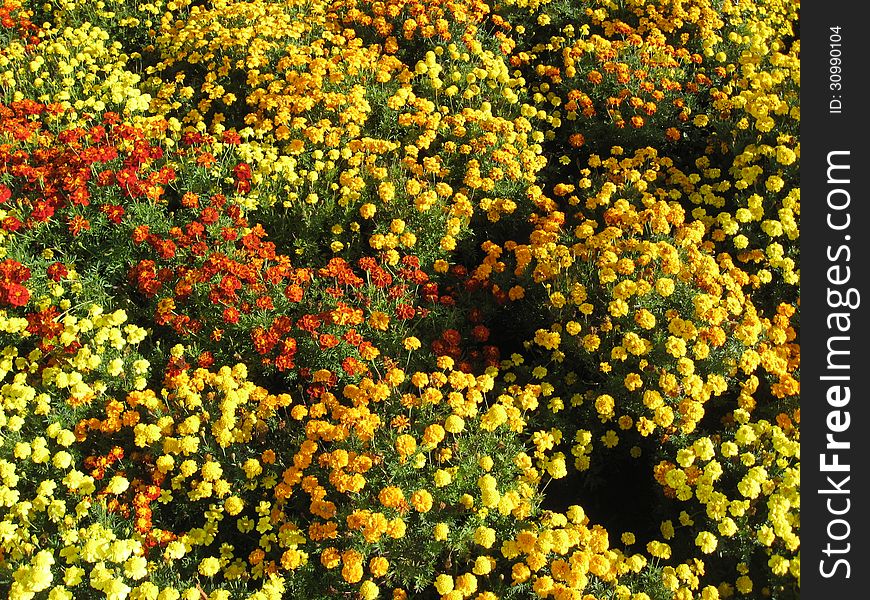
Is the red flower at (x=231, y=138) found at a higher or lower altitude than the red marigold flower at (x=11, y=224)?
higher

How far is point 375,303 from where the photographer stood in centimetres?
553

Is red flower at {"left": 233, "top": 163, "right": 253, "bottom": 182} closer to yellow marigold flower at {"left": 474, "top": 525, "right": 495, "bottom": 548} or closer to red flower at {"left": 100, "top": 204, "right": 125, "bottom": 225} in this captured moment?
red flower at {"left": 100, "top": 204, "right": 125, "bottom": 225}

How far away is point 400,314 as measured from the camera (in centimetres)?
541

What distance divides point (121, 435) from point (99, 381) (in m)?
0.40

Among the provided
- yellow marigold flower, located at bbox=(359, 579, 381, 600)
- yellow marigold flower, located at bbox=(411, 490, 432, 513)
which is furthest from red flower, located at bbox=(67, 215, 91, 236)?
yellow marigold flower, located at bbox=(359, 579, 381, 600)

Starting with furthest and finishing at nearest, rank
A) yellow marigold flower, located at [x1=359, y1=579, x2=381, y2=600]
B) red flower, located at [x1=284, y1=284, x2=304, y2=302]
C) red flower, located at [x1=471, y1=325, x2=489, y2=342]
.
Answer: red flower, located at [x1=471, y1=325, x2=489, y2=342], red flower, located at [x1=284, y1=284, x2=304, y2=302], yellow marigold flower, located at [x1=359, y1=579, x2=381, y2=600]

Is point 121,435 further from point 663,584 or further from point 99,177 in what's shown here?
point 663,584

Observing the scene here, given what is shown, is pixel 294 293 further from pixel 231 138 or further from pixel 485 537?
pixel 485 537

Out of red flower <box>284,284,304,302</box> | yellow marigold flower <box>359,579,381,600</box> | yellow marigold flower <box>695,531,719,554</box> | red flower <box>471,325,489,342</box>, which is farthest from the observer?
red flower <box>471,325,489,342</box>

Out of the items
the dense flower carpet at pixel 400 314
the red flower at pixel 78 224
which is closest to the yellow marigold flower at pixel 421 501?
the dense flower carpet at pixel 400 314

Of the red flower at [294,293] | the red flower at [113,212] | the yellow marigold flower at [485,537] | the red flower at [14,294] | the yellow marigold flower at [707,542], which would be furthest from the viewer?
the red flower at [113,212]

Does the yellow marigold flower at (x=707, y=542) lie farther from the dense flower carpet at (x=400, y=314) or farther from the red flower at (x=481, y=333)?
the red flower at (x=481, y=333)

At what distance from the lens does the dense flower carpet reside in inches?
165

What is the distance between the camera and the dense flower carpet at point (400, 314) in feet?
13.8
